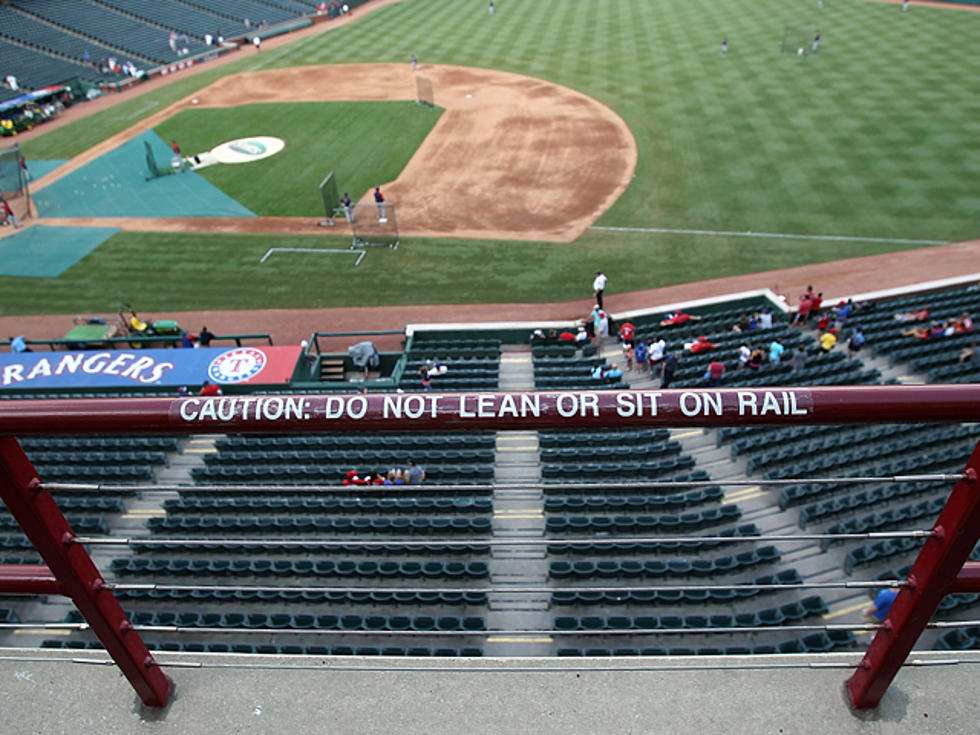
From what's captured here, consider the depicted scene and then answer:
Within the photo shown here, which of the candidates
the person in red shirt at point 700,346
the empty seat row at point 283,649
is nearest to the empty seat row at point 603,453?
the empty seat row at point 283,649

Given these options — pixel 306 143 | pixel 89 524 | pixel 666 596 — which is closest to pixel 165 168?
pixel 306 143

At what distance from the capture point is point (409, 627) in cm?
924

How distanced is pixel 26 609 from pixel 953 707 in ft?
41.2

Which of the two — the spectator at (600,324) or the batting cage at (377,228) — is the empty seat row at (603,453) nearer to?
the spectator at (600,324)

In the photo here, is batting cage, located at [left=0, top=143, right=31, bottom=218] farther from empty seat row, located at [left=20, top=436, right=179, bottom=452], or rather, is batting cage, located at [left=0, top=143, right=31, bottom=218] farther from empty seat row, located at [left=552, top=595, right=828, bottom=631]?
empty seat row, located at [left=552, top=595, right=828, bottom=631]

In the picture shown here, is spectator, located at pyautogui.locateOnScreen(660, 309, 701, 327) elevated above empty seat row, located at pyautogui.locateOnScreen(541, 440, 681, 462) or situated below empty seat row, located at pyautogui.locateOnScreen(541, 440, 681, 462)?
below

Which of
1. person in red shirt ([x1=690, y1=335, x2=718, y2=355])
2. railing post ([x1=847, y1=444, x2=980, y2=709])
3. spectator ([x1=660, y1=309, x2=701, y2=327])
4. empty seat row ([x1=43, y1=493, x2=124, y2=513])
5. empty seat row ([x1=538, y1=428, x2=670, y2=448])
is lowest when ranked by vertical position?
spectator ([x1=660, y1=309, x2=701, y2=327])

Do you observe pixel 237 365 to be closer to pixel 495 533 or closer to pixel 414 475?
pixel 414 475

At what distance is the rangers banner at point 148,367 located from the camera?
17219mm

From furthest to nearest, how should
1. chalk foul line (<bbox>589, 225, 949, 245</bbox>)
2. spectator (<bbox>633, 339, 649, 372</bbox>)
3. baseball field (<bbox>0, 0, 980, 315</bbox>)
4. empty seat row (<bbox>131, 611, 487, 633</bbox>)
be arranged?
baseball field (<bbox>0, 0, 980, 315</bbox>)
chalk foul line (<bbox>589, 225, 949, 245</bbox>)
spectator (<bbox>633, 339, 649, 372</bbox>)
empty seat row (<bbox>131, 611, 487, 633</bbox>)

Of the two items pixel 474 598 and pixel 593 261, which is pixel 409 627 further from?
pixel 593 261

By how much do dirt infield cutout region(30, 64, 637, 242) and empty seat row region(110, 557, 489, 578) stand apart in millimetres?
17150

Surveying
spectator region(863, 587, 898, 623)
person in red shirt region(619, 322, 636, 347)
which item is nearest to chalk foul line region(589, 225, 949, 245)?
person in red shirt region(619, 322, 636, 347)

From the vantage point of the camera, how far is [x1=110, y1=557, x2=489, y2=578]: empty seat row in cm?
1022
